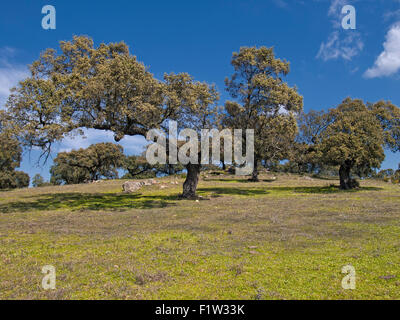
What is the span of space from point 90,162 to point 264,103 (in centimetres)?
5756

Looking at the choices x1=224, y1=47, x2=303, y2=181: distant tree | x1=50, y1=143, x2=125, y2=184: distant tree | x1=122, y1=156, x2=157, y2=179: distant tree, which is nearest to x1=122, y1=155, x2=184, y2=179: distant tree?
x1=122, y1=156, x2=157, y2=179: distant tree

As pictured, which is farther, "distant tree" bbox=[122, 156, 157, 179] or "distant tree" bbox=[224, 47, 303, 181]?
"distant tree" bbox=[122, 156, 157, 179]

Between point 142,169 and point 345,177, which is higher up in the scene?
point 345,177

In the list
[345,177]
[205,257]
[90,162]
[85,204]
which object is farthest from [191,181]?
[90,162]

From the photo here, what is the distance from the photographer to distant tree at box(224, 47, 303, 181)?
38.3 metres

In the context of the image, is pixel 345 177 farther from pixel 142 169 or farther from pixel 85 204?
pixel 142 169

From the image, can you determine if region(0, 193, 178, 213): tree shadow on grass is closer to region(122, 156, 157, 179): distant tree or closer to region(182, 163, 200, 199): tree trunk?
region(182, 163, 200, 199): tree trunk

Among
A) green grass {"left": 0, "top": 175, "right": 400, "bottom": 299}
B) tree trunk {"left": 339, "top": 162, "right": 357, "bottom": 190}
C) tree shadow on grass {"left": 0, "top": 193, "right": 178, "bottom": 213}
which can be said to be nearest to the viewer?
green grass {"left": 0, "top": 175, "right": 400, "bottom": 299}

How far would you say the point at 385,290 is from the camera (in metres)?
7.58

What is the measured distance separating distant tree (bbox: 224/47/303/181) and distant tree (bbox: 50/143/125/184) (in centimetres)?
5136

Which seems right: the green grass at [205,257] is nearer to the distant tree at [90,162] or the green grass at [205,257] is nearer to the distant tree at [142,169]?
the distant tree at [90,162]

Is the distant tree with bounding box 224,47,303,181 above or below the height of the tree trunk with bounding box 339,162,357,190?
above

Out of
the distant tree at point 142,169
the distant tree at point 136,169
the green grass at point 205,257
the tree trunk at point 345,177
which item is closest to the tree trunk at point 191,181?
the green grass at point 205,257

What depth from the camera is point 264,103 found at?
39.5 meters
